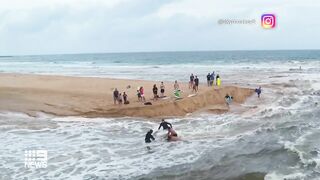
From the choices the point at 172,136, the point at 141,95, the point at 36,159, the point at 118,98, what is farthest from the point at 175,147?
the point at 141,95

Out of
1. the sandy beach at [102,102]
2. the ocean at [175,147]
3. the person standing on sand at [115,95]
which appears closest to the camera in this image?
the ocean at [175,147]

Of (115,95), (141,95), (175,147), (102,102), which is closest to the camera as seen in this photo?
(175,147)

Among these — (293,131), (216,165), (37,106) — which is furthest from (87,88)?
(216,165)

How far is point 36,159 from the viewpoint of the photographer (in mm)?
14812

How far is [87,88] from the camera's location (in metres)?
32.0

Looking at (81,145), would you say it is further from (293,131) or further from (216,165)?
(293,131)

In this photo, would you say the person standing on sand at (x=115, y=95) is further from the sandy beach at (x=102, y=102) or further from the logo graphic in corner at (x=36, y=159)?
the logo graphic in corner at (x=36, y=159)

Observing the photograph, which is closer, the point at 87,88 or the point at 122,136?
the point at 122,136

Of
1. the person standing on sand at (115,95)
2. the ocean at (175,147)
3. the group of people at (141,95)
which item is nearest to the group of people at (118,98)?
the person standing on sand at (115,95)

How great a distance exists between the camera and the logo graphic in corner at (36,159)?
45.9 ft

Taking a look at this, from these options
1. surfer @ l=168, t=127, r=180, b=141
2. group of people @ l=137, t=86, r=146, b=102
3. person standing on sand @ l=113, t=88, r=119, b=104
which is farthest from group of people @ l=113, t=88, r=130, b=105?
surfer @ l=168, t=127, r=180, b=141

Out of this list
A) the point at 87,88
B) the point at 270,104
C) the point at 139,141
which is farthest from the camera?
the point at 87,88

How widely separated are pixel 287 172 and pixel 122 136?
8.18 meters

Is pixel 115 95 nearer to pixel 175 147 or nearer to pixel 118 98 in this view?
pixel 118 98
